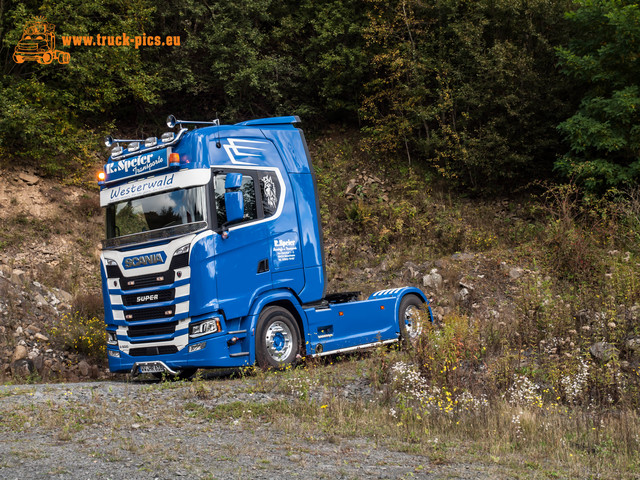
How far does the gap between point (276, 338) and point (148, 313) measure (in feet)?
6.56

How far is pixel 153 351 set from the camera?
8.98 metres

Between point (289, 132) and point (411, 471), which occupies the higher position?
point (289, 132)

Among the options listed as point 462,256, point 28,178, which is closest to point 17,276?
point 28,178

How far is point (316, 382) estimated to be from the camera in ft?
26.3

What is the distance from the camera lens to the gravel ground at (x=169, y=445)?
4.92m

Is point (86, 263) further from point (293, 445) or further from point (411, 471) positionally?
point (411, 471)

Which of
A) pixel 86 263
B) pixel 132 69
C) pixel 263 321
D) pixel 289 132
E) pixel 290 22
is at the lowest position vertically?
pixel 263 321

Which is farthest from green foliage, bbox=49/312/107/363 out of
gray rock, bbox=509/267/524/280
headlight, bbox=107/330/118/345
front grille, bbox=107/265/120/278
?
gray rock, bbox=509/267/524/280

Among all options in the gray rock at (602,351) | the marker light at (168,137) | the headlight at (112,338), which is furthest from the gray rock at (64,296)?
the gray rock at (602,351)

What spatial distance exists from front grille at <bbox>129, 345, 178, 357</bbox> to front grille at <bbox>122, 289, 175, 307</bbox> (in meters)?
0.69

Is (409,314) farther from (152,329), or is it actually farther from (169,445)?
(169,445)

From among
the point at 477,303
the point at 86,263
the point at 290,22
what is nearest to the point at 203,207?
the point at 477,303

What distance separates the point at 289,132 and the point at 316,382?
4.70 metres

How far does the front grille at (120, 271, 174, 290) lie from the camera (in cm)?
878
